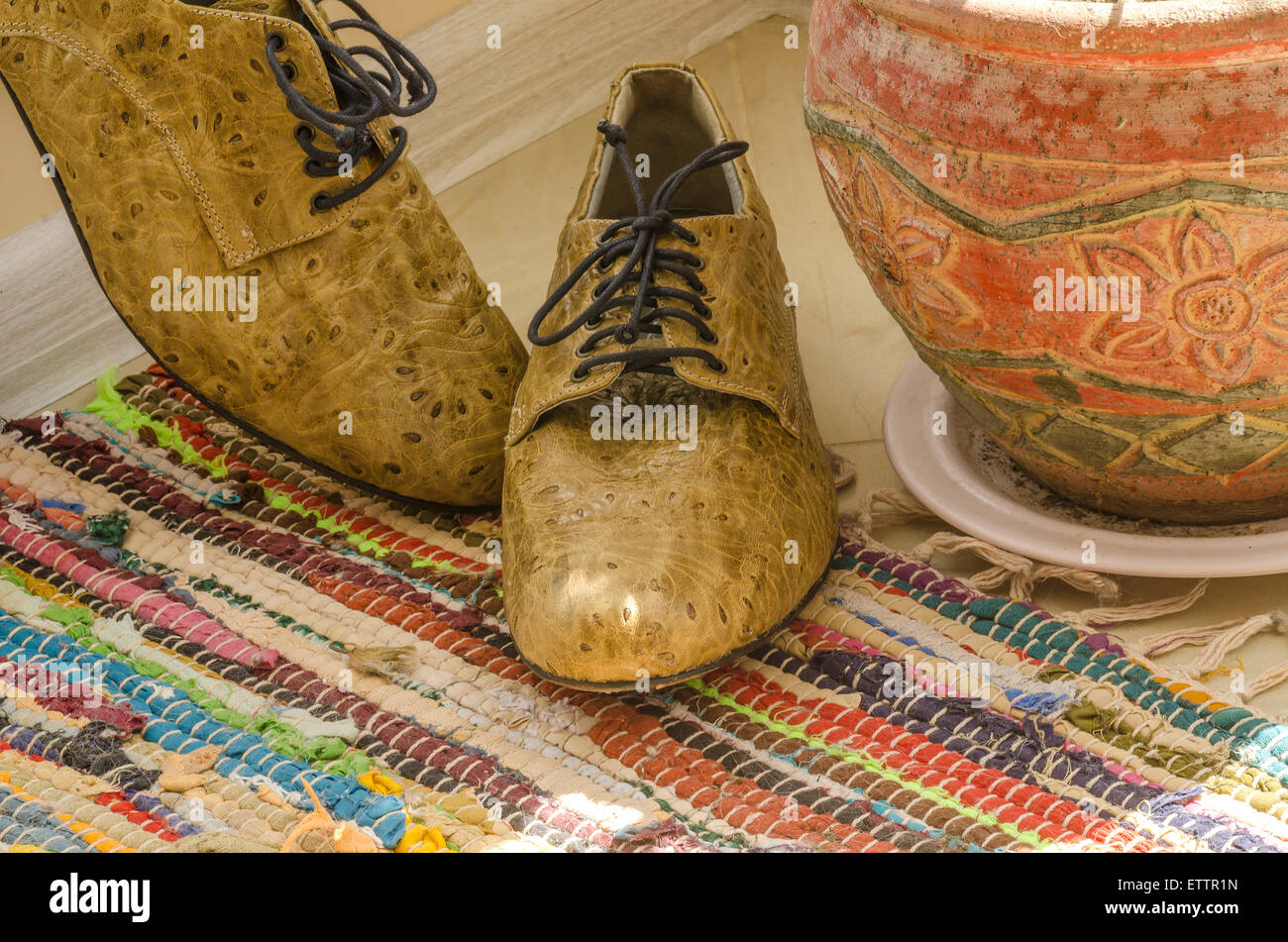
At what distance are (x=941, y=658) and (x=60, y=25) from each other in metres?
0.73

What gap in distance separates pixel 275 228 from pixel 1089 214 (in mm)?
568

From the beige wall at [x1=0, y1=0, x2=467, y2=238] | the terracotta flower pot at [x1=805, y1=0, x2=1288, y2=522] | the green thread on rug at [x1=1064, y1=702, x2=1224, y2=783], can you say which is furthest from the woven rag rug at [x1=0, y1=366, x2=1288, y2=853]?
the beige wall at [x1=0, y1=0, x2=467, y2=238]

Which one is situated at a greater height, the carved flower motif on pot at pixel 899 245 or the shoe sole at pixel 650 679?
the carved flower motif on pot at pixel 899 245

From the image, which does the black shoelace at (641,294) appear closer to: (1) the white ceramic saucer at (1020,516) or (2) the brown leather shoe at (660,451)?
(2) the brown leather shoe at (660,451)

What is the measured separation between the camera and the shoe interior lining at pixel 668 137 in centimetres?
110

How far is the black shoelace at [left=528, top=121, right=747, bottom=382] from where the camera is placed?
950 millimetres

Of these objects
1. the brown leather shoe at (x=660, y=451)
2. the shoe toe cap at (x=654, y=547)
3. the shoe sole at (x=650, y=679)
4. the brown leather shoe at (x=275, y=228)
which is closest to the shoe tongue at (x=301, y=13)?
the brown leather shoe at (x=275, y=228)

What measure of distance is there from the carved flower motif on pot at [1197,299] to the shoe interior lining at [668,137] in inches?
14.2

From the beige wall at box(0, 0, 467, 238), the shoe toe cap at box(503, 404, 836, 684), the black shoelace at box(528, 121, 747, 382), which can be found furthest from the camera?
the beige wall at box(0, 0, 467, 238)

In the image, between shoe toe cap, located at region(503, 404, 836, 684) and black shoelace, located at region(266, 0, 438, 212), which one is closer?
shoe toe cap, located at region(503, 404, 836, 684)

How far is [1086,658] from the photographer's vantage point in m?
0.90

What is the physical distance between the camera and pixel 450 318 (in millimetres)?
1077

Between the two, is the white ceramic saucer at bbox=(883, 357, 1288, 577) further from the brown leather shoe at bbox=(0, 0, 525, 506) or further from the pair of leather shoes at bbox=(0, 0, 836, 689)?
the brown leather shoe at bbox=(0, 0, 525, 506)

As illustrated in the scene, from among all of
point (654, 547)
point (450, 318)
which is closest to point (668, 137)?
point (450, 318)
